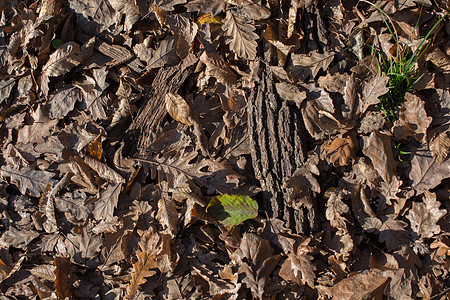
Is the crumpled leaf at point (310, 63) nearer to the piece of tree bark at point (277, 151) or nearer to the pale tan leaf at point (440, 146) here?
the piece of tree bark at point (277, 151)

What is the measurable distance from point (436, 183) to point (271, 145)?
42.0 inches

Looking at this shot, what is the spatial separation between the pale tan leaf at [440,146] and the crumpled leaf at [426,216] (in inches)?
9.3

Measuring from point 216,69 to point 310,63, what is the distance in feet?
2.17

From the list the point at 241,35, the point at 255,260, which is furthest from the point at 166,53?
the point at 255,260

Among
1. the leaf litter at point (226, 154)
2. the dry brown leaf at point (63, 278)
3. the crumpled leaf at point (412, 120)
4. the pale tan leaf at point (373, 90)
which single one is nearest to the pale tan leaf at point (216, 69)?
the leaf litter at point (226, 154)

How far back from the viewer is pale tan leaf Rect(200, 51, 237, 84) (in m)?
2.62

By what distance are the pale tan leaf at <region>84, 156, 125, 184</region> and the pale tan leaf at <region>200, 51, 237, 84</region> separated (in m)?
0.98

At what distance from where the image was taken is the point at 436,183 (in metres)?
2.32

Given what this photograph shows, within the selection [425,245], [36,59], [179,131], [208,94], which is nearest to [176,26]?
A: [208,94]

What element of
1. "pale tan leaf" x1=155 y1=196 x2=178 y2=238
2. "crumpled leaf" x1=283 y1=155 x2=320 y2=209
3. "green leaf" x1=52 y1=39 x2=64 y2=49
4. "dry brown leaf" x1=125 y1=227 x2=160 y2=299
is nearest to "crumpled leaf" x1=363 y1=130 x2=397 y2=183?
"crumpled leaf" x1=283 y1=155 x2=320 y2=209

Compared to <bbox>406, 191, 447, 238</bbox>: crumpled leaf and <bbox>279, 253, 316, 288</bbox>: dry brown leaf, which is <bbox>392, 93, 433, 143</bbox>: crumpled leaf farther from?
<bbox>279, 253, 316, 288</bbox>: dry brown leaf

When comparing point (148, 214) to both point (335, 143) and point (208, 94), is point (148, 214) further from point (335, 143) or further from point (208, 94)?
point (335, 143)

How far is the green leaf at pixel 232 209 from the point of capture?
2.41m

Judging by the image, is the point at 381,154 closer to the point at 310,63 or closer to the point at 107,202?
the point at 310,63
